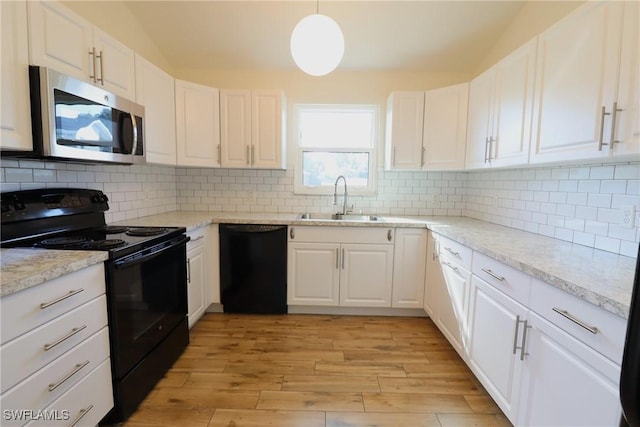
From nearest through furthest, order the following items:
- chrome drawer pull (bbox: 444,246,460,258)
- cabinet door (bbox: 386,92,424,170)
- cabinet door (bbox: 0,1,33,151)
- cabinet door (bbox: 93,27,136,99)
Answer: cabinet door (bbox: 0,1,33,151) < cabinet door (bbox: 93,27,136,99) < chrome drawer pull (bbox: 444,246,460,258) < cabinet door (bbox: 386,92,424,170)

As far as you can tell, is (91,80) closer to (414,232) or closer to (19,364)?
Answer: (19,364)

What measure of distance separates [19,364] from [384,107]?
333 centimetres

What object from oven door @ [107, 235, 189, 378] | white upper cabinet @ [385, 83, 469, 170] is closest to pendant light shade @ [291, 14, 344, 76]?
white upper cabinet @ [385, 83, 469, 170]

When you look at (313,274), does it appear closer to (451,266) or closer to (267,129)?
(451,266)

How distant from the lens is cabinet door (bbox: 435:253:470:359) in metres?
2.03

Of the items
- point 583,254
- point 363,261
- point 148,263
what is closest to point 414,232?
point 363,261

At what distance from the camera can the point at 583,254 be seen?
1.61 metres

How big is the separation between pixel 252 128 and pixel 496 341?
8.56 feet

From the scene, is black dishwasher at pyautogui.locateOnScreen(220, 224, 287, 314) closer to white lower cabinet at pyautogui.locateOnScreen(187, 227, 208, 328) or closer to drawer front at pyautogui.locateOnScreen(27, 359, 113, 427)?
white lower cabinet at pyautogui.locateOnScreen(187, 227, 208, 328)

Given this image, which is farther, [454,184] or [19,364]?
[454,184]

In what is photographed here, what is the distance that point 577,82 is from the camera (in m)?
1.50

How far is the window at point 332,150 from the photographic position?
11.1 feet

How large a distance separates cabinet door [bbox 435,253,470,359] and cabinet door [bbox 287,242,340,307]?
91 centimetres

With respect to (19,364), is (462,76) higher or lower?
higher
